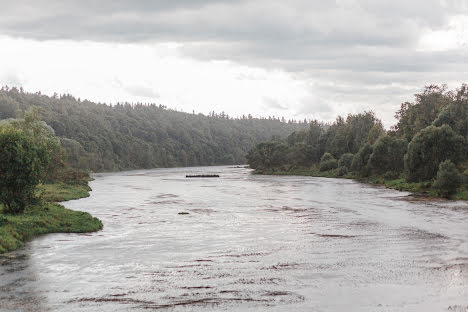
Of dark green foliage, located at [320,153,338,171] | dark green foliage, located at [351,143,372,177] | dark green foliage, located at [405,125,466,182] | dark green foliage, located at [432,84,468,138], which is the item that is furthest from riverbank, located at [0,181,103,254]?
dark green foliage, located at [320,153,338,171]

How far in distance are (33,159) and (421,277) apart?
121ft

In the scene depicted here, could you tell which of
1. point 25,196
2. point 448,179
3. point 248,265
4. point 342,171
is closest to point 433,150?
point 448,179

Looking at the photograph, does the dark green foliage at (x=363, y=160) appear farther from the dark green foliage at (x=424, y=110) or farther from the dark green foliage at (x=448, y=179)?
the dark green foliage at (x=448, y=179)

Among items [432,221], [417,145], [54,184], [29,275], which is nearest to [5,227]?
[29,275]

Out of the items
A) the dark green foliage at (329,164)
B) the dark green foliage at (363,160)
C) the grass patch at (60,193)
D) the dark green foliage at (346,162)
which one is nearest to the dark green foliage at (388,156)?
the dark green foliage at (363,160)

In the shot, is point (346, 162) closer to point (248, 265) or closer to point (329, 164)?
point (329, 164)

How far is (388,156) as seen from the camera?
132 m

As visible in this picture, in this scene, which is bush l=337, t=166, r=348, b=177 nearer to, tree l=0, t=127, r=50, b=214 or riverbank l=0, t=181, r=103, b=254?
riverbank l=0, t=181, r=103, b=254

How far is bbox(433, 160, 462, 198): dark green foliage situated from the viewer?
81625 millimetres

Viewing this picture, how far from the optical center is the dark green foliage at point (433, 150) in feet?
313

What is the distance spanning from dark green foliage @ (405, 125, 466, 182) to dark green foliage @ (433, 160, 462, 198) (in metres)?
12.8

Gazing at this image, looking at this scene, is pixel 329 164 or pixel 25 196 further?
pixel 329 164

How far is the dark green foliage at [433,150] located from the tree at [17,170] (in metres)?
73.0

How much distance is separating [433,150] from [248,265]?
238 feet
